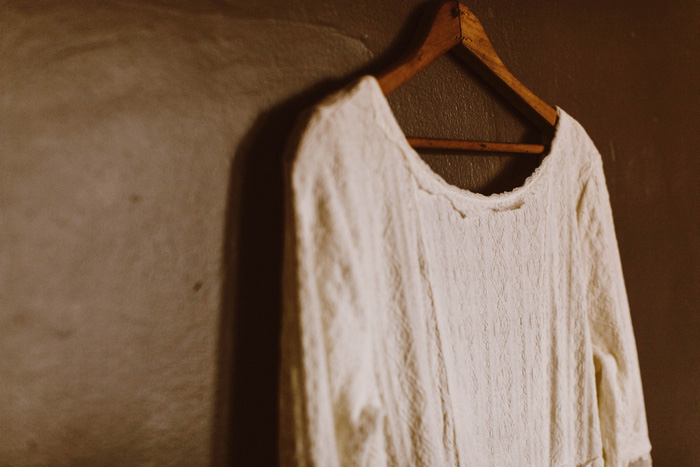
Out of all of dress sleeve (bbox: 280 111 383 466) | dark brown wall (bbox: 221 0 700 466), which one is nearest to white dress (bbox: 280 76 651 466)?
dress sleeve (bbox: 280 111 383 466)

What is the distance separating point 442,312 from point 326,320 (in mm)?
165

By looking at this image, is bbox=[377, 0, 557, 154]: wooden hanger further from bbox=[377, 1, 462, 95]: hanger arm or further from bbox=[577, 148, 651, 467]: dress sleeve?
bbox=[577, 148, 651, 467]: dress sleeve

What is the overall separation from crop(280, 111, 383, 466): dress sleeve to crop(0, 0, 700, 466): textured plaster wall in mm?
90

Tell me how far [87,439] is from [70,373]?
0.23 feet

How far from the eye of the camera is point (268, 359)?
51 cm

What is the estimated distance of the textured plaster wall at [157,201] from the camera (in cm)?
41

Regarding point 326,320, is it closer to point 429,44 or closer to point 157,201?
point 157,201

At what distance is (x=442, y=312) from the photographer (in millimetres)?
517

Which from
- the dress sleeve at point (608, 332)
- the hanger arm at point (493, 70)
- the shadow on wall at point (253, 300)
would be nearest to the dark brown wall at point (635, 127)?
the hanger arm at point (493, 70)

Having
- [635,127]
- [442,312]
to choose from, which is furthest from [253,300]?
[635,127]

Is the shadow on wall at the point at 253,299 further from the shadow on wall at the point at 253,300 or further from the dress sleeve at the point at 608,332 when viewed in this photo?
the dress sleeve at the point at 608,332

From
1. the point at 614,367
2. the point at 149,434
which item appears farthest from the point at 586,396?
the point at 149,434

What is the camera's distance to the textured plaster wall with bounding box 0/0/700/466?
411 mm

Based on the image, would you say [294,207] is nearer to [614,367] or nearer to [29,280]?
[29,280]
